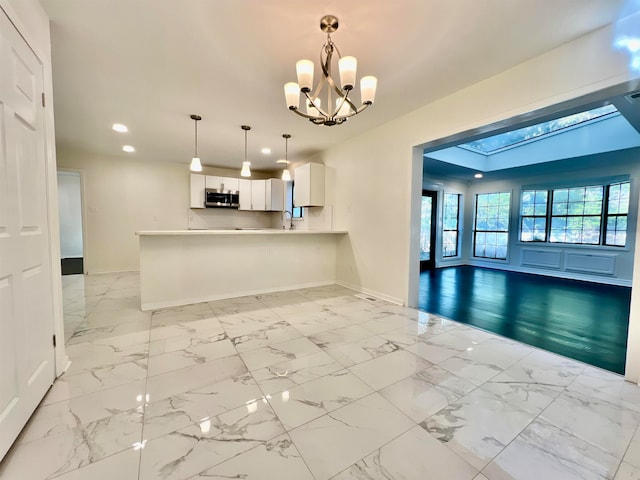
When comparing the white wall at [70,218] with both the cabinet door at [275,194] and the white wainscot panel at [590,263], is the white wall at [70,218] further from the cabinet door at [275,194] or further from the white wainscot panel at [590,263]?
the white wainscot panel at [590,263]

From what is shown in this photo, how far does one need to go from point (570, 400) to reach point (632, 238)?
5934mm

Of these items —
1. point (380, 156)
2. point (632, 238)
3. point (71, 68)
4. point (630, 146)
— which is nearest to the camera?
point (71, 68)

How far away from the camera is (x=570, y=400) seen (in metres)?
1.72

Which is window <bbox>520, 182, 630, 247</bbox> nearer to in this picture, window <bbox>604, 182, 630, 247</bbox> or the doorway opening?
window <bbox>604, 182, 630, 247</bbox>

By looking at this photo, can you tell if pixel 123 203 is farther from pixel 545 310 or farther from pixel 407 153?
pixel 545 310

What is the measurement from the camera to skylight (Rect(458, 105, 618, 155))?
487cm

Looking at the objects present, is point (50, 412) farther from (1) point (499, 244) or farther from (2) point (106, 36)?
(1) point (499, 244)

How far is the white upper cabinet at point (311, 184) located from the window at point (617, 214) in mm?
6158

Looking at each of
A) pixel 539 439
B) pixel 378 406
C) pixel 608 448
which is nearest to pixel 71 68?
pixel 378 406

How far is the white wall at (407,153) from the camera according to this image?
6.75 ft

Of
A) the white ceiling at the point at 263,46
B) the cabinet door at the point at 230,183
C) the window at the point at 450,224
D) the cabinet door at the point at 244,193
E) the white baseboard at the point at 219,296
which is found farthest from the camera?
the window at the point at 450,224

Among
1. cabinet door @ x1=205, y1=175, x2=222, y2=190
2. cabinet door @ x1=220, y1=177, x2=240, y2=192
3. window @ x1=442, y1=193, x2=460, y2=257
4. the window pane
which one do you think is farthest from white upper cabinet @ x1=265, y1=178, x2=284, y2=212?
the window pane

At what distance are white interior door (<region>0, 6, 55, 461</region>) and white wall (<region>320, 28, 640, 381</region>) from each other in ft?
10.1

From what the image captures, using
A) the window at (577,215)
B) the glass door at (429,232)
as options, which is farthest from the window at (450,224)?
the window at (577,215)
